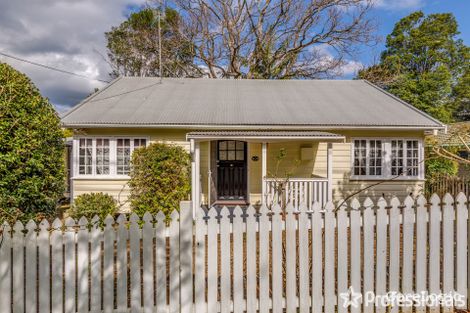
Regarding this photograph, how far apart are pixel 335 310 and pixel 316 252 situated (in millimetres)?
753

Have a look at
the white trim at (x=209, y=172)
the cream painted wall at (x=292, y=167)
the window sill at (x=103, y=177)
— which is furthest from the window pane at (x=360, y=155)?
the window sill at (x=103, y=177)

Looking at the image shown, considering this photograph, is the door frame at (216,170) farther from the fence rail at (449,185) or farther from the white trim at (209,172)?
the fence rail at (449,185)

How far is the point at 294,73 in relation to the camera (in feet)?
67.4

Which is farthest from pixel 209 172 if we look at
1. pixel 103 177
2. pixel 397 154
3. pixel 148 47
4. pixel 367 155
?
pixel 148 47

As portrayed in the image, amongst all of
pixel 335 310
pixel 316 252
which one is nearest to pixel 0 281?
pixel 316 252

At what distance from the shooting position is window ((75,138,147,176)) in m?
8.77

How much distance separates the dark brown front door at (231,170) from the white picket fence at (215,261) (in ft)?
21.3

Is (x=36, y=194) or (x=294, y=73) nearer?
(x=36, y=194)

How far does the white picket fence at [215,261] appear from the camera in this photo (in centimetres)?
274

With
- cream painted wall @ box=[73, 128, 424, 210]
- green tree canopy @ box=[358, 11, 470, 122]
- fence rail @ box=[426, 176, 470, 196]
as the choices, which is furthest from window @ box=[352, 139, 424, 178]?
green tree canopy @ box=[358, 11, 470, 122]

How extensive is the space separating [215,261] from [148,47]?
879 inches

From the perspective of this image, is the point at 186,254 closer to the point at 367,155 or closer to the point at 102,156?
the point at 102,156

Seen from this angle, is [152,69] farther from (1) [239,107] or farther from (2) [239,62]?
(1) [239,107]

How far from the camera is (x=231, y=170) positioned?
383 inches
